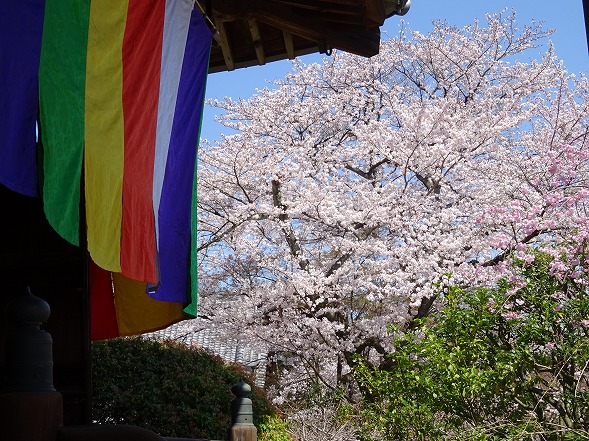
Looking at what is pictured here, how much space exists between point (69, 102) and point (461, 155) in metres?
9.50

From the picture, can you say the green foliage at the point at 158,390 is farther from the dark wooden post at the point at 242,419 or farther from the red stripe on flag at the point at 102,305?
the dark wooden post at the point at 242,419

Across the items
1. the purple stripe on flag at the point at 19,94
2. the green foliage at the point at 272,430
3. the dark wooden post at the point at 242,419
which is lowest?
the green foliage at the point at 272,430

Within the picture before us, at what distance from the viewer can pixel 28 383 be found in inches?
67.2

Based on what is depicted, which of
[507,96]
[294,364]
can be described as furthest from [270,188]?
[507,96]

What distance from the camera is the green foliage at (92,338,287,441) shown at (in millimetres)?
6383

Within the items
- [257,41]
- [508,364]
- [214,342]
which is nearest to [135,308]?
[257,41]

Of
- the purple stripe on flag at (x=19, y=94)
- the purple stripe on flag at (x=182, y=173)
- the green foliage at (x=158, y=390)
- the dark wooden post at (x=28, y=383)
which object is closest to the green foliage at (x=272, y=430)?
the green foliage at (x=158, y=390)

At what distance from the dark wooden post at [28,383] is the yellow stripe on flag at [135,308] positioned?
2594 mm

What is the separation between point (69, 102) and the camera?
262 cm

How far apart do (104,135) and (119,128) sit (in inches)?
5.7

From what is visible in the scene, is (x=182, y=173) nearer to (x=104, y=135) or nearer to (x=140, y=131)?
(x=140, y=131)

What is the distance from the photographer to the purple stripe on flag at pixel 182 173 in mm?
3822

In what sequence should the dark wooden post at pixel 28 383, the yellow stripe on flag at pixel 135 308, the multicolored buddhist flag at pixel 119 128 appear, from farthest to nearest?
the yellow stripe on flag at pixel 135 308 < the multicolored buddhist flag at pixel 119 128 < the dark wooden post at pixel 28 383

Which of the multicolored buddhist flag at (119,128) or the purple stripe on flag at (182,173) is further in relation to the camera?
the purple stripe on flag at (182,173)
